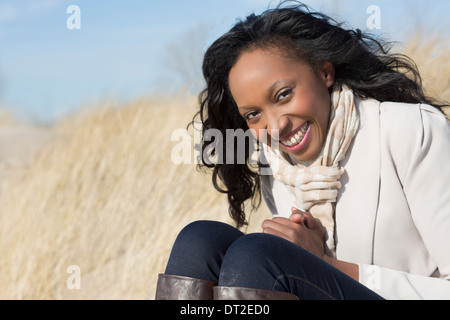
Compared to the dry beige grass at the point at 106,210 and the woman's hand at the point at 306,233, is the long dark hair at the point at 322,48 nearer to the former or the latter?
the woman's hand at the point at 306,233

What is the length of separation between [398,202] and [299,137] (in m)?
0.41

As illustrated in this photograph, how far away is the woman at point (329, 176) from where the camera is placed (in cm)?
183

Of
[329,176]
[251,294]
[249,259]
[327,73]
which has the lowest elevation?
[251,294]

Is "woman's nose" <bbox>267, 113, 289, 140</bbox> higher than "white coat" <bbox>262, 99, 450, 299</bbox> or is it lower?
higher

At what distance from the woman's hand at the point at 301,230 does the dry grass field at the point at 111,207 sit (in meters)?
1.89

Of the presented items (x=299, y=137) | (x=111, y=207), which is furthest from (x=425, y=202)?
(x=111, y=207)

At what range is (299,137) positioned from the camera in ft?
6.95

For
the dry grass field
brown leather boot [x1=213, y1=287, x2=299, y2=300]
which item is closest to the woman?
brown leather boot [x1=213, y1=287, x2=299, y2=300]

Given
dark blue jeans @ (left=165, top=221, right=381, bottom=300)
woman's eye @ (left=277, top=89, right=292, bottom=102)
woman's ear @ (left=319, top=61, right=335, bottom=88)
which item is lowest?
dark blue jeans @ (left=165, top=221, right=381, bottom=300)

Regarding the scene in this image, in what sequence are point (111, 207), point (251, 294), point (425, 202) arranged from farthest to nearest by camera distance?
point (111, 207) < point (425, 202) < point (251, 294)

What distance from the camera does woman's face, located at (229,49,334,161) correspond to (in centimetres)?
207

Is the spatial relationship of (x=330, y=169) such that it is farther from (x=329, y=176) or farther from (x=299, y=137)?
(x=299, y=137)

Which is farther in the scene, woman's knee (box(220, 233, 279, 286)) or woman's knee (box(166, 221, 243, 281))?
woman's knee (box(166, 221, 243, 281))

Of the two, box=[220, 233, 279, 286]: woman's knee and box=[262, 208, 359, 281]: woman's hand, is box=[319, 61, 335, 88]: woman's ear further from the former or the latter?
box=[220, 233, 279, 286]: woman's knee
